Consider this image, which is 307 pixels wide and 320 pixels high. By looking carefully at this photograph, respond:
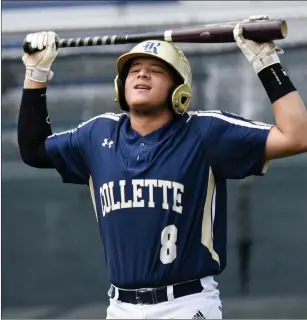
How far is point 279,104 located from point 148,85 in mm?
440

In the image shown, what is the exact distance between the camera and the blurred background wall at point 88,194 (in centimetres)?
451

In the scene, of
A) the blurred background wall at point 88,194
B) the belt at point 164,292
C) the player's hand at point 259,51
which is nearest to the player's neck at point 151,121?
the player's hand at point 259,51

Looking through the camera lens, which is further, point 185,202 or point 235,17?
point 235,17

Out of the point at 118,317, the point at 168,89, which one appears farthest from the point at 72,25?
the point at 118,317

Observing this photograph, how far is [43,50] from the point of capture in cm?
304

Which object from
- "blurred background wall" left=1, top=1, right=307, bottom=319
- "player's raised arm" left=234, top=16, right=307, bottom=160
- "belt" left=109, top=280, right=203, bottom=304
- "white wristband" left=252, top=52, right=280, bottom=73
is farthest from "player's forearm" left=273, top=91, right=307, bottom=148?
"blurred background wall" left=1, top=1, right=307, bottom=319

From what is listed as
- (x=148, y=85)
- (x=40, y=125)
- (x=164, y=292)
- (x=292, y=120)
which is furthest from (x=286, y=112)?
(x=40, y=125)

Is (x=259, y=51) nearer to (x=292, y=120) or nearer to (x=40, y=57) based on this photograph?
(x=292, y=120)

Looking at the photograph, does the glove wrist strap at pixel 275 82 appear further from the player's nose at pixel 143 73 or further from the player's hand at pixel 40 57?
the player's hand at pixel 40 57

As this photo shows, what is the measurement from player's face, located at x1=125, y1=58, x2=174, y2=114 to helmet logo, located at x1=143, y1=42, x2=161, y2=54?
0.04m

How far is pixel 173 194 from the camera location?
2.74 m

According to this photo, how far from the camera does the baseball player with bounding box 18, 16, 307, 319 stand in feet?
8.89

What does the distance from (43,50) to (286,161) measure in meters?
1.85

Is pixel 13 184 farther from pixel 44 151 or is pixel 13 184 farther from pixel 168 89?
pixel 168 89
